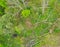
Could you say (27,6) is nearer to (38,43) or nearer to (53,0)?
(53,0)

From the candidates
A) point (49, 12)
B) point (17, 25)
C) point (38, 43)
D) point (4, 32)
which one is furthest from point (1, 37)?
point (49, 12)

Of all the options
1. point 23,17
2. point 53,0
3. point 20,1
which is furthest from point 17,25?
point 53,0

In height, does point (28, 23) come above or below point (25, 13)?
below

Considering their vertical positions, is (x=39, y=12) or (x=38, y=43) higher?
(x=39, y=12)

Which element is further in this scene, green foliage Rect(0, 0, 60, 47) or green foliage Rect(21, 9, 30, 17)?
green foliage Rect(21, 9, 30, 17)

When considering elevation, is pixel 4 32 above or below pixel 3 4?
below

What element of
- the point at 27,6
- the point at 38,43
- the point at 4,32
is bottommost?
the point at 38,43

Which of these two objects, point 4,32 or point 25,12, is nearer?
point 4,32

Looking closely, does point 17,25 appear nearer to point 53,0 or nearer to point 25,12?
point 25,12

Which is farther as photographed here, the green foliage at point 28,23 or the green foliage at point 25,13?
the green foliage at point 25,13
